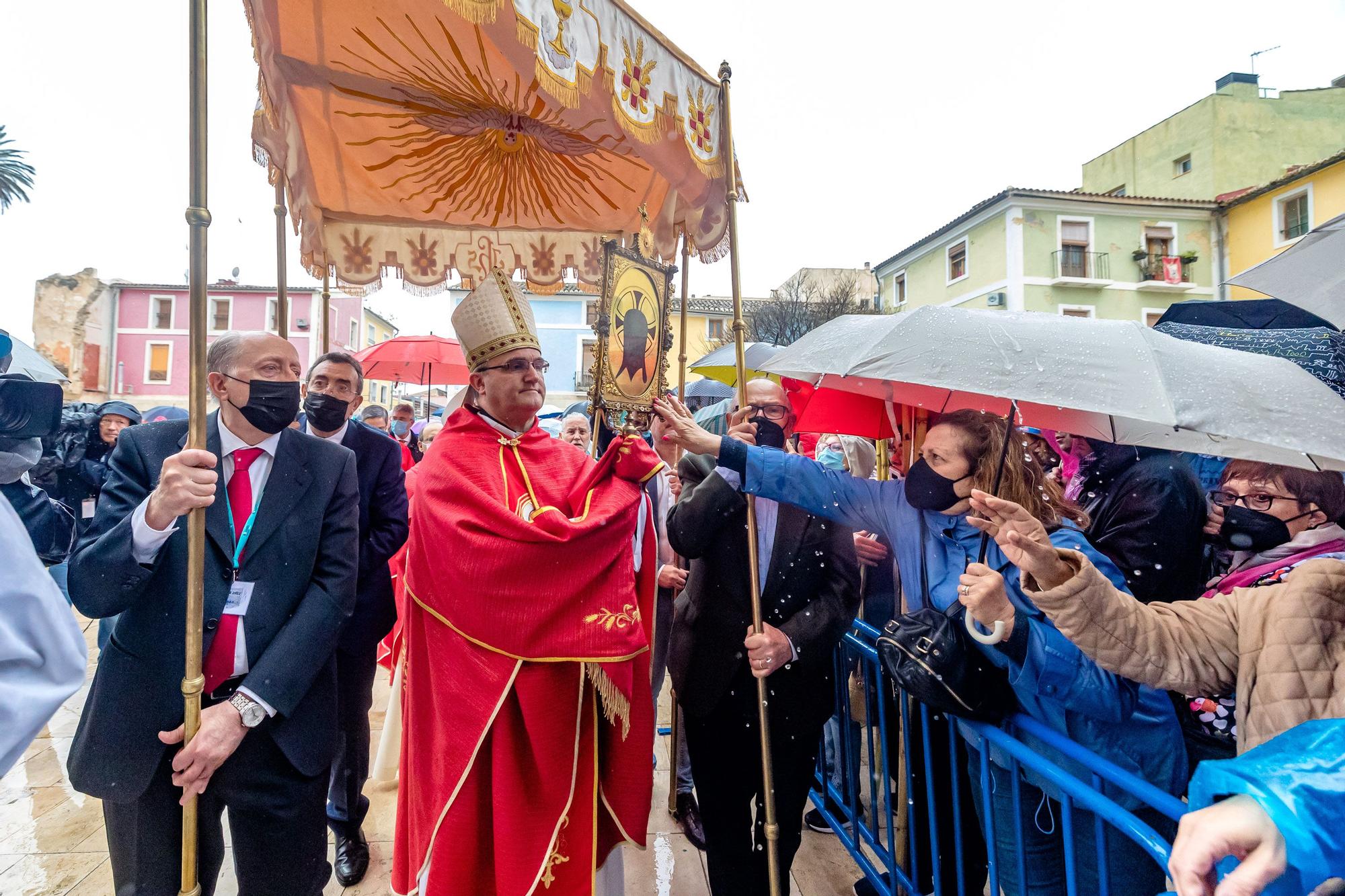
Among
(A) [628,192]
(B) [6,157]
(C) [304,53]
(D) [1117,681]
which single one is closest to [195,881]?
(D) [1117,681]

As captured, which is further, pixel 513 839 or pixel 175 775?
pixel 513 839

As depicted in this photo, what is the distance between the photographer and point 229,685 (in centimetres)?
194

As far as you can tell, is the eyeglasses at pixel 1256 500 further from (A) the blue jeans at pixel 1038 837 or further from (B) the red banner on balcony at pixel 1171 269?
(B) the red banner on balcony at pixel 1171 269

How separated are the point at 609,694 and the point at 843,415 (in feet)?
6.86

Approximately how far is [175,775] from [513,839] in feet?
3.11

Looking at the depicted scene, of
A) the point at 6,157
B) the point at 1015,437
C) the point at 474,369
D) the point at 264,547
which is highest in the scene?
the point at 6,157

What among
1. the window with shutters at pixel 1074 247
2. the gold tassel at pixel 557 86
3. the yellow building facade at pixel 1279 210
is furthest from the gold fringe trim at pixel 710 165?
the window with shutters at pixel 1074 247

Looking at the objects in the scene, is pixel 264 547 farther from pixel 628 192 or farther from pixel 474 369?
pixel 628 192

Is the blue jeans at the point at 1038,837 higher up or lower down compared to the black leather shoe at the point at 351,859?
higher up

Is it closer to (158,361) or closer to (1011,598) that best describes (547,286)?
(1011,598)

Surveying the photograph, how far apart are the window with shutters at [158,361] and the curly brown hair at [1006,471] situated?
3836cm

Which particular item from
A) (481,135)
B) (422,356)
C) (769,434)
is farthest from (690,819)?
(422,356)

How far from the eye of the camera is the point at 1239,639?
150 cm

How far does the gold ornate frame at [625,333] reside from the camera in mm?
2236
